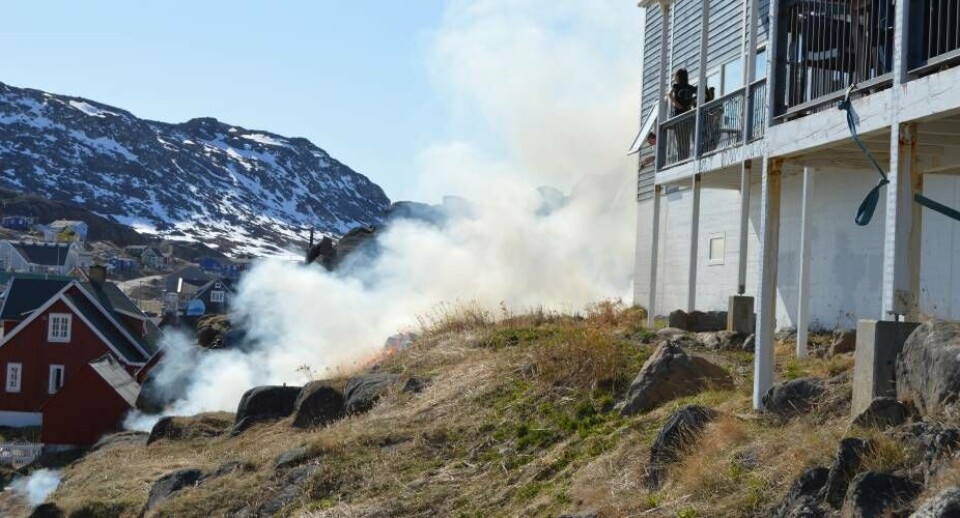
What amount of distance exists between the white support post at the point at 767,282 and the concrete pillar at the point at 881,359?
1.93 m

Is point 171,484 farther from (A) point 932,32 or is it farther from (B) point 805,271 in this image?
(A) point 932,32

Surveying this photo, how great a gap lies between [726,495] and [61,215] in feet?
522

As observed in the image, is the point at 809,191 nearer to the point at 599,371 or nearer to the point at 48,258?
the point at 599,371

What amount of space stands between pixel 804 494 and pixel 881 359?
4.75 feet

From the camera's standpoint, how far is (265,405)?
19.5 metres

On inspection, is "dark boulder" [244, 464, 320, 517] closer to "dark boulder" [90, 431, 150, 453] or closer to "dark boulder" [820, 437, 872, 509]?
"dark boulder" [820, 437, 872, 509]

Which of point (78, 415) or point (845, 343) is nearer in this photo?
point (845, 343)

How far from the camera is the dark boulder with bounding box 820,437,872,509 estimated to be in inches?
297

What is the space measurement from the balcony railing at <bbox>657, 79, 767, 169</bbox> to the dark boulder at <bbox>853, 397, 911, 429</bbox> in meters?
7.21

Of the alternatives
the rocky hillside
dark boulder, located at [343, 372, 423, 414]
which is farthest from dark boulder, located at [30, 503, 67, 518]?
dark boulder, located at [343, 372, 423, 414]

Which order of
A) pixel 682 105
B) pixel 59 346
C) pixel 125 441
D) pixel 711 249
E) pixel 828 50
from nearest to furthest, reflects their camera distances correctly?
pixel 828 50 < pixel 682 105 < pixel 711 249 < pixel 125 441 < pixel 59 346

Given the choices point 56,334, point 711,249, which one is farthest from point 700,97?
point 56,334

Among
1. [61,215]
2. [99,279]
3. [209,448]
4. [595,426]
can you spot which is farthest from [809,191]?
[61,215]

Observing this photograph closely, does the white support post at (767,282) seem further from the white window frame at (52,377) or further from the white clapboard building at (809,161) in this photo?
the white window frame at (52,377)
